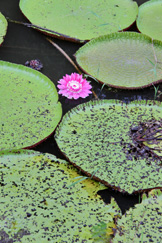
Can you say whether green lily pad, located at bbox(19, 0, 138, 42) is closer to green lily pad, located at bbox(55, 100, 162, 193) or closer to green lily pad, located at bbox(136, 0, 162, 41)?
green lily pad, located at bbox(136, 0, 162, 41)

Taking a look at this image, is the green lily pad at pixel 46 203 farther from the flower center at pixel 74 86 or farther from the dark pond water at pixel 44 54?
the flower center at pixel 74 86

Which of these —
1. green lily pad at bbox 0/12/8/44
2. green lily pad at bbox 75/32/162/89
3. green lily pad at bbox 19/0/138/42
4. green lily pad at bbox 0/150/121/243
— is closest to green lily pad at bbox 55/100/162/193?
green lily pad at bbox 0/150/121/243

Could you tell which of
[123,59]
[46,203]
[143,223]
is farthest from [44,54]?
[143,223]

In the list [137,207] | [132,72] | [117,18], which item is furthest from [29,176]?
[117,18]

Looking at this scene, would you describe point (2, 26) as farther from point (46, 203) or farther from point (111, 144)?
point (46, 203)

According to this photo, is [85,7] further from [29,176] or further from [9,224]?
[9,224]

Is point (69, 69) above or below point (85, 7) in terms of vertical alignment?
below

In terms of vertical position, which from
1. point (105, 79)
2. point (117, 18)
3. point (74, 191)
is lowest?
point (74, 191)
